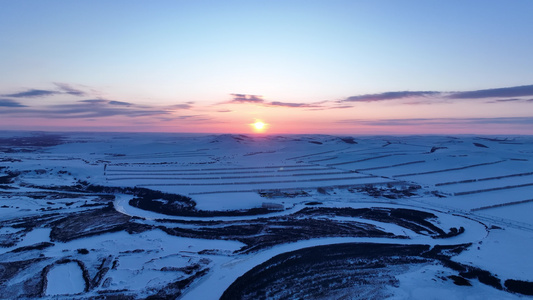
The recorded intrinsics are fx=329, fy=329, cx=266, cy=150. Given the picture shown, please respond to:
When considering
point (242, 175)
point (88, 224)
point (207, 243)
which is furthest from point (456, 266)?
point (242, 175)

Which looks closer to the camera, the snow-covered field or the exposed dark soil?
the exposed dark soil

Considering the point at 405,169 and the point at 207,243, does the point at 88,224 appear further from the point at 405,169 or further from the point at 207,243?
the point at 405,169

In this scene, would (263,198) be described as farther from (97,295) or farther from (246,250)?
(97,295)

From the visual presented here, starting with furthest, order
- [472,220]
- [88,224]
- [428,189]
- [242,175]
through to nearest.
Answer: [242,175] → [428,189] → [472,220] → [88,224]

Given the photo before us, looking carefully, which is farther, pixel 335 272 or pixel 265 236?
pixel 265 236

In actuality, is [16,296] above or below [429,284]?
above

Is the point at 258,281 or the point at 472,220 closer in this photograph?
Answer: the point at 258,281

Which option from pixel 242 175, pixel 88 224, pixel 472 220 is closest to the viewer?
pixel 88 224
